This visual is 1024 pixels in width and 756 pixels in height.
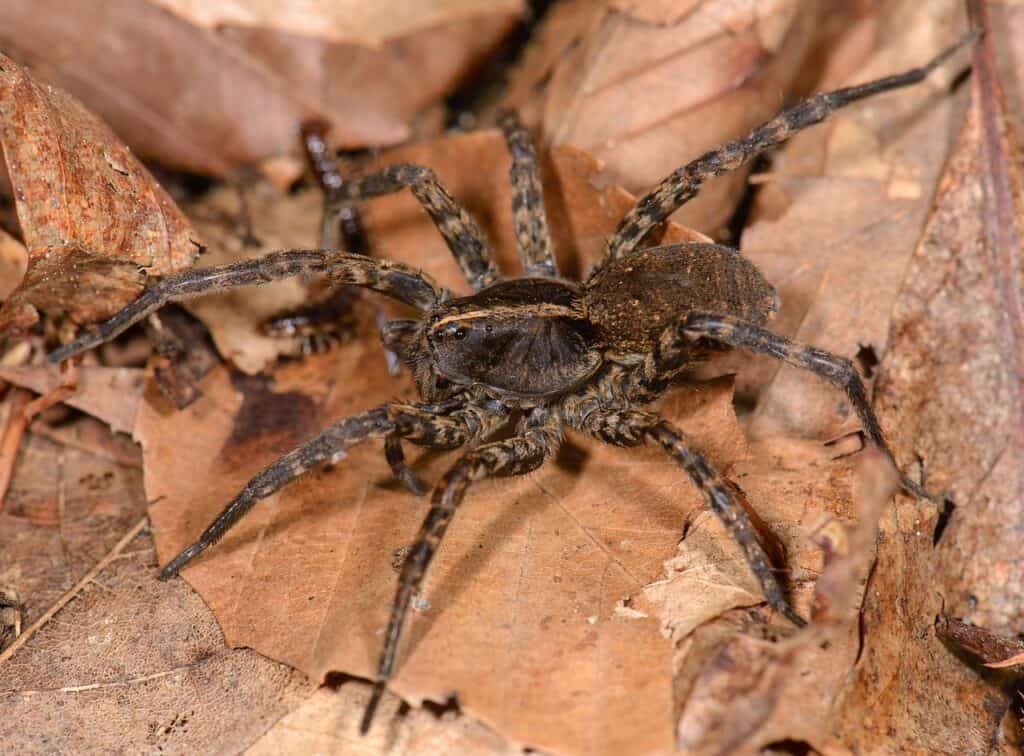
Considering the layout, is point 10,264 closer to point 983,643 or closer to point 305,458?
point 305,458

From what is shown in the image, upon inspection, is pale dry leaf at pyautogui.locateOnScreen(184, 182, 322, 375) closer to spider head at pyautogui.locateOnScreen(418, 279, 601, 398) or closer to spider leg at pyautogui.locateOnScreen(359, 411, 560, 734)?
spider head at pyautogui.locateOnScreen(418, 279, 601, 398)

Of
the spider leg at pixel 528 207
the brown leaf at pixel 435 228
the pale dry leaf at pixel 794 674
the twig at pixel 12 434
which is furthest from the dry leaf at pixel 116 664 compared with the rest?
the spider leg at pixel 528 207

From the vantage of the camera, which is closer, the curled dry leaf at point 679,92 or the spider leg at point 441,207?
the spider leg at point 441,207

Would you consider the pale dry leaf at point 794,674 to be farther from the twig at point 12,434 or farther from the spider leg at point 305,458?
the twig at point 12,434

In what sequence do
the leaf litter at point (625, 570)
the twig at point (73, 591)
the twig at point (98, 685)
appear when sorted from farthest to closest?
1. the twig at point (73, 591)
2. the twig at point (98, 685)
3. the leaf litter at point (625, 570)

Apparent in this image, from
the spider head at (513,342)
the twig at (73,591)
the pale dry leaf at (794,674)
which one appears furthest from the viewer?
the spider head at (513,342)

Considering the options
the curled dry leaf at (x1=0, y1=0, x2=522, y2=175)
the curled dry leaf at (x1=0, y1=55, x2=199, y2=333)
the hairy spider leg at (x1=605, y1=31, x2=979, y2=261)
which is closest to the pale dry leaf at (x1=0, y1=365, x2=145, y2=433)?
the curled dry leaf at (x1=0, y1=55, x2=199, y2=333)

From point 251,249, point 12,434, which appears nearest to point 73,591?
point 12,434
